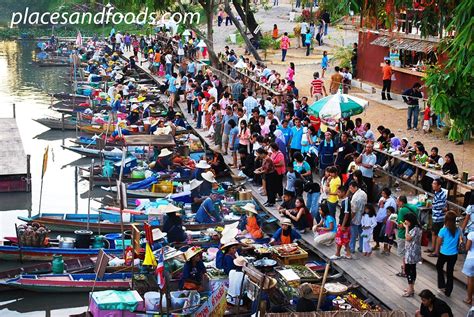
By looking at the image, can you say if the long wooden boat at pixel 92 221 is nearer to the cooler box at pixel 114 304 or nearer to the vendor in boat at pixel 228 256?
the vendor in boat at pixel 228 256

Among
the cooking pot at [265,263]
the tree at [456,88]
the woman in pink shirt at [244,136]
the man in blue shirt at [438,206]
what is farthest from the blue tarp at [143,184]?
the tree at [456,88]

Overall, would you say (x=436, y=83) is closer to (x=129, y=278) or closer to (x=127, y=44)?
(x=129, y=278)

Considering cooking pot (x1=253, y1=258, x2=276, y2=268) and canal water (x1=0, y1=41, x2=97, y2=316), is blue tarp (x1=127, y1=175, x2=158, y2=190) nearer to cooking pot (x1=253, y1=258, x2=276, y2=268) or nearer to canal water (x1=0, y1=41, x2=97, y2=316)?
canal water (x1=0, y1=41, x2=97, y2=316)

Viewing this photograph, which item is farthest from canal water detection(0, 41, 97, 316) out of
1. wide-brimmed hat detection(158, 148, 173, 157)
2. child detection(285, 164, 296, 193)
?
child detection(285, 164, 296, 193)

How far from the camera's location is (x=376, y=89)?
33156 mm

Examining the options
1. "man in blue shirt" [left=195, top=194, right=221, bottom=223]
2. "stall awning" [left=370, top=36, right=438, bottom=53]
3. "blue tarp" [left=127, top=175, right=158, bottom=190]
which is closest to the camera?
"man in blue shirt" [left=195, top=194, right=221, bottom=223]

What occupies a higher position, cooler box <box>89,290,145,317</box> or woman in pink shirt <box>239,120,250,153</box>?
woman in pink shirt <box>239,120,250,153</box>

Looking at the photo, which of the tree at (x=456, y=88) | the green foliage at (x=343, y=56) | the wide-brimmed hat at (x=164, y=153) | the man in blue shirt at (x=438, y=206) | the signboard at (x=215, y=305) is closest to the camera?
the tree at (x=456, y=88)

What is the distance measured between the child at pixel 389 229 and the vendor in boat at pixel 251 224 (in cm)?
285

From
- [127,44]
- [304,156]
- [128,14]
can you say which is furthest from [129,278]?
[128,14]

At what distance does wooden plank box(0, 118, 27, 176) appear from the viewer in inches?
952

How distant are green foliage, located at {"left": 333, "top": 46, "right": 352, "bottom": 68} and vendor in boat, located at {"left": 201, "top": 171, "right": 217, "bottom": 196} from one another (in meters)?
17.5

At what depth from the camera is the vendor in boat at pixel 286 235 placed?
631 inches

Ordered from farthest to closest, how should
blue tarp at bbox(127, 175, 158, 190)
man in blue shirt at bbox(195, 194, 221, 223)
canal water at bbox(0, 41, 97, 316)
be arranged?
blue tarp at bbox(127, 175, 158, 190) < man in blue shirt at bbox(195, 194, 221, 223) < canal water at bbox(0, 41, 97, 316)
